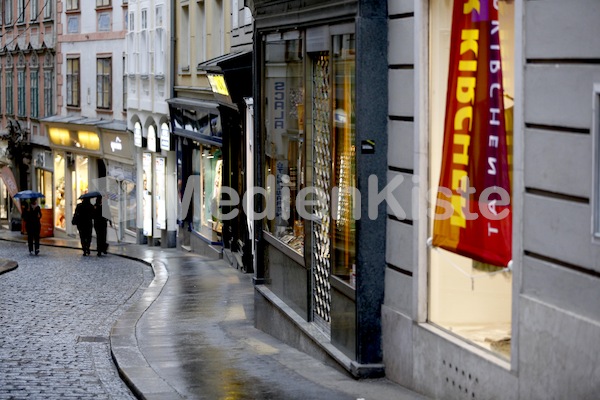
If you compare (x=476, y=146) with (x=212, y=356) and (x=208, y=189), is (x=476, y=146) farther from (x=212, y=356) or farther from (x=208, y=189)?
(x=208, y=189)

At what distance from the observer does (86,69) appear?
43.6 metres

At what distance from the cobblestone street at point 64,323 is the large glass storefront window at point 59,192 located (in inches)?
572

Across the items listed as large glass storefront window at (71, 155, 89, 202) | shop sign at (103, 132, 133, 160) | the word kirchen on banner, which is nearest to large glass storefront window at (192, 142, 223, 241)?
shop sign at (103, 132, 133, 160)

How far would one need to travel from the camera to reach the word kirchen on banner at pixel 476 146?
336 inches

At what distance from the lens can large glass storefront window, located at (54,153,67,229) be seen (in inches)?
1828

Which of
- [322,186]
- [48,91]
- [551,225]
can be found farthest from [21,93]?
[551,225]

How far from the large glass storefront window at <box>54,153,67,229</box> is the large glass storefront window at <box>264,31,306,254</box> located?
31.4m

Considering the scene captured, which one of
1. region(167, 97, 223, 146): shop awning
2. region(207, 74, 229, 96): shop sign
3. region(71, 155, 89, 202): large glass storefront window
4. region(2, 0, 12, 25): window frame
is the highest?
region(2, 0, 12, 25): window frame

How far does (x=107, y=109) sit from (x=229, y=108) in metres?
16.0

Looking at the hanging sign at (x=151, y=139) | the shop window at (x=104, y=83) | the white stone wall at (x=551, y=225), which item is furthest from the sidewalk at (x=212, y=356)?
the shop window at (x=104, y=83)

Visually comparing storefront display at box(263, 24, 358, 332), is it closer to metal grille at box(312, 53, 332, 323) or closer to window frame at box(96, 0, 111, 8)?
metal grille at box(312, 53, 332, 323)

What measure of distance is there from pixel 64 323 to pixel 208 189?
13.9 meters

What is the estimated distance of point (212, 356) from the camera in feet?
44.1

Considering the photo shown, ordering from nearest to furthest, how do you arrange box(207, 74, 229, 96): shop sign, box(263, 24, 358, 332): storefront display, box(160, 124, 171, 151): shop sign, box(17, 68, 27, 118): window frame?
box(263, 24, 358, 332): storefront display → box(207, 74, 229, 96): shop sign → box(160, 124, 171, 151): shop sign → box(17, 68, 27, 118): window frame
